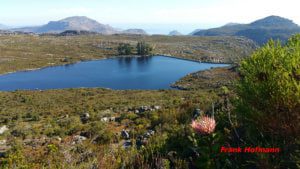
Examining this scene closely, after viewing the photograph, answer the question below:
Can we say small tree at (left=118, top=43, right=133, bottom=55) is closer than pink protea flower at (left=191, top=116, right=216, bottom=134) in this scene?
No

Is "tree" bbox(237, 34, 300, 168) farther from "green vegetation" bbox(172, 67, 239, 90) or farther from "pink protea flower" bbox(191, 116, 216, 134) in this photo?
"green vegetation" bbox(172, 67, 239, 90)

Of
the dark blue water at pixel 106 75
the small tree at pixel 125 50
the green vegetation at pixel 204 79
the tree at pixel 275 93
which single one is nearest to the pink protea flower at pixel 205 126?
the tree at pixel 275 93

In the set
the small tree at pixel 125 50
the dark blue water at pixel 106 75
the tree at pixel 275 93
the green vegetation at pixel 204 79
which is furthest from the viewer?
the small tree at pixel 125 50

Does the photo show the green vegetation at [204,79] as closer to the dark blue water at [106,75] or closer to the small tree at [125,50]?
the dark blue water at [106,75]

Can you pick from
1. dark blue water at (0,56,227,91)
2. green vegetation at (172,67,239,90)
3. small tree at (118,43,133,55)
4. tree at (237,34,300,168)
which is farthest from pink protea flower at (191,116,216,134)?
small tree at (118,43,133,55)

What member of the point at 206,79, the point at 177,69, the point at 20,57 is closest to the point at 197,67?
the point at 177,69

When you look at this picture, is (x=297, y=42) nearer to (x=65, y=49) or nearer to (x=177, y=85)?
(x=177, y=85)

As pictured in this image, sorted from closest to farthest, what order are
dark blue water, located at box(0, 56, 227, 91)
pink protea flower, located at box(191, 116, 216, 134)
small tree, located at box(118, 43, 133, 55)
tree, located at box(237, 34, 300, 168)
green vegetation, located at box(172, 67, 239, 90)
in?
1. pink protea flower, located at box(191, 116, 216, 134)
2. tree, located at box(237, 34, 300, 168)
3. green vegetation, located at box(172, 67, 239, 90)
4. dark blue water, located at box(0, 56, 227, 91)
5. small tree, located at box(118, 43, 133, 55)
